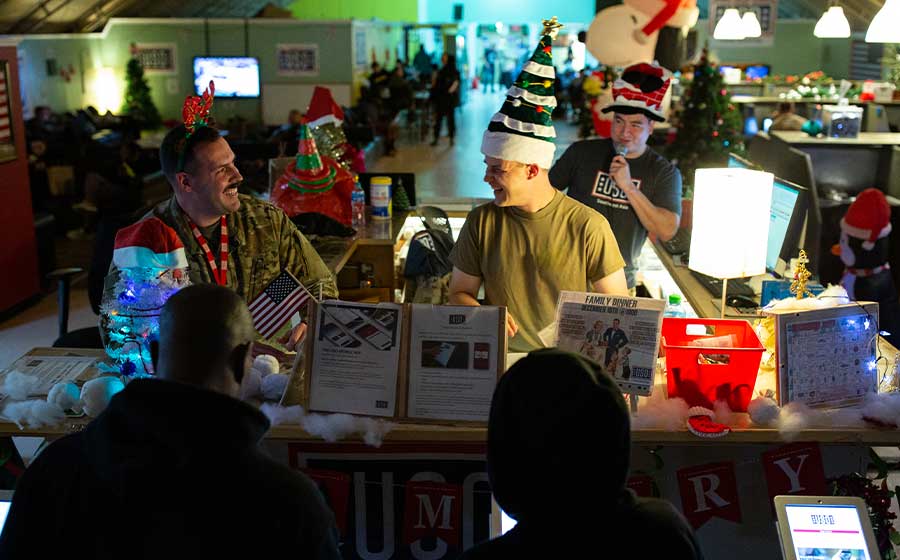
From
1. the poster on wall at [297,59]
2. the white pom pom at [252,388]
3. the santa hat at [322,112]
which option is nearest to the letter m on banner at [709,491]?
the white pom pom at [252,388]

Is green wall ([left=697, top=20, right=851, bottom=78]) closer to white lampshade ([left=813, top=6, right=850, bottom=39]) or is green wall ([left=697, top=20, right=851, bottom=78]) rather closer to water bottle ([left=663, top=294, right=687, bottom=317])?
white lampshade ([left=813, top=6, right=850, bottom=39])

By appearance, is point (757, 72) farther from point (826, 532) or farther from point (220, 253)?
point (826, 532)

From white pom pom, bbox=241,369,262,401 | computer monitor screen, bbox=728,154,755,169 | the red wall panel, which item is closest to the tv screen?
the red wall panel

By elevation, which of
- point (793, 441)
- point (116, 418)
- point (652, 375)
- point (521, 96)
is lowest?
point (793, 441)

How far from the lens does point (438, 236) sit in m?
5.00

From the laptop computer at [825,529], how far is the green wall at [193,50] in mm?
13796

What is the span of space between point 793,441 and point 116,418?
5.56ft

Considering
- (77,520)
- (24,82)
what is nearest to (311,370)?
(77,520)

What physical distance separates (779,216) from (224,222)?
223cm

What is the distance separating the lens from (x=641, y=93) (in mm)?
4117

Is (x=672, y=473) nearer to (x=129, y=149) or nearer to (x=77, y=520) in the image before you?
(x=77, y=520)

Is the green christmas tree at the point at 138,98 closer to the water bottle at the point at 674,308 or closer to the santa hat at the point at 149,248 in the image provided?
the water bottle at the point at 674,308

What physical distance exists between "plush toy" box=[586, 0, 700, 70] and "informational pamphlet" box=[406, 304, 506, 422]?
490 cm

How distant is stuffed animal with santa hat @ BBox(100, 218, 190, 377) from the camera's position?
2.63 m
